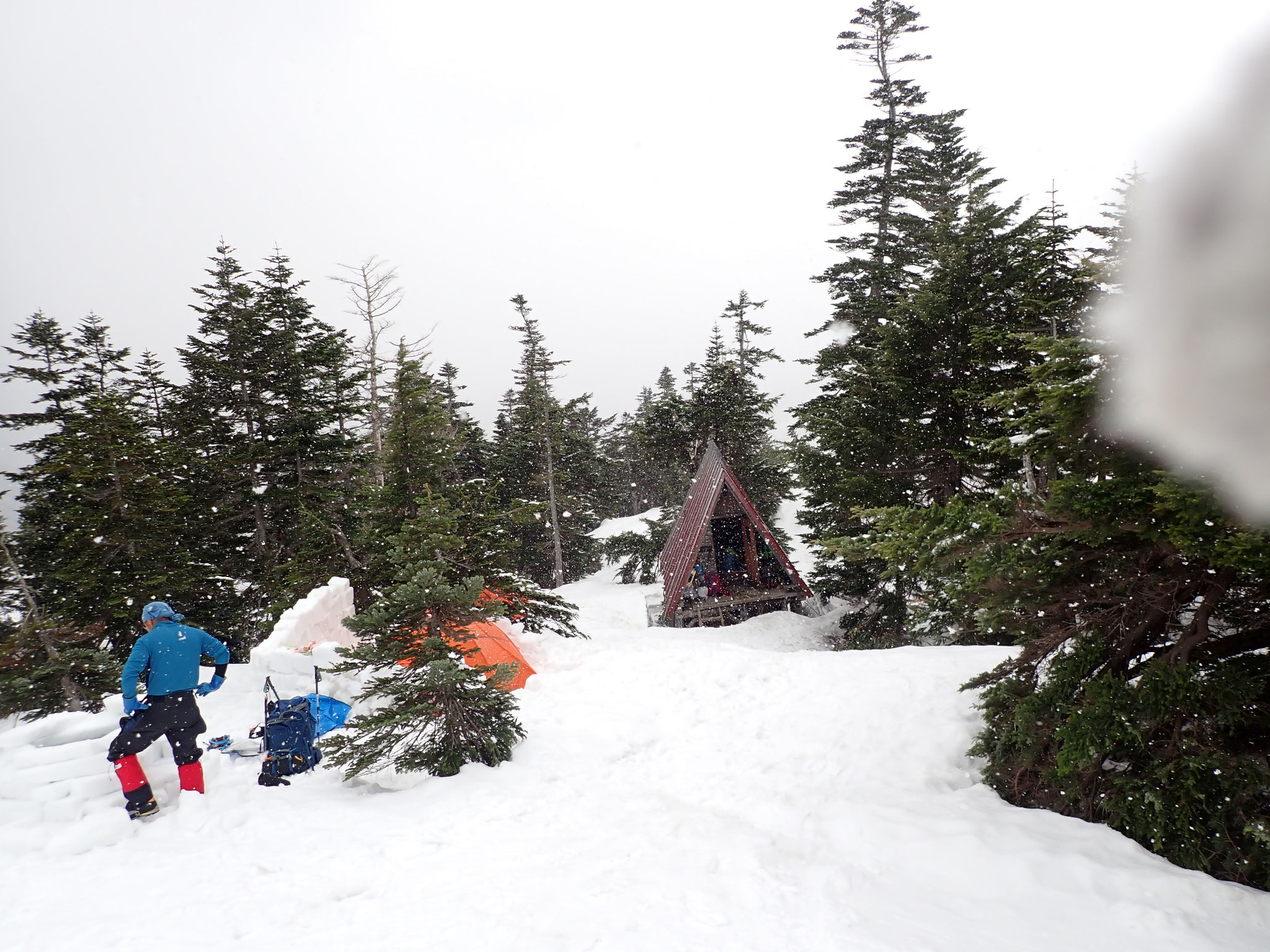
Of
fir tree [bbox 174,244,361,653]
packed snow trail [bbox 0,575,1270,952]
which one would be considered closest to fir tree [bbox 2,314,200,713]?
fir tree [bbox 174,244,361,653]

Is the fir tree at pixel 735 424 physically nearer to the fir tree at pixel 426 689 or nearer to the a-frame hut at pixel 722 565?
the a-frame hut at pixel 722 565

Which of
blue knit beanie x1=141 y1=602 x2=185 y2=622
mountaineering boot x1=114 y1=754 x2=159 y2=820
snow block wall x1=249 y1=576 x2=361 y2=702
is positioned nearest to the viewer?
mountaineering boot x1=114 y1=754 x2=159 y2=820

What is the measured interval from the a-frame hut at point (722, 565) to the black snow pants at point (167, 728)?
38.7 feet

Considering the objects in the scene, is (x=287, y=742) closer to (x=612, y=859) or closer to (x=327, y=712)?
(x=327, y=712)

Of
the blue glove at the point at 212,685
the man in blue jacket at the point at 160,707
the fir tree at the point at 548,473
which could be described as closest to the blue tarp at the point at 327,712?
the blue glove at the point at 212,685

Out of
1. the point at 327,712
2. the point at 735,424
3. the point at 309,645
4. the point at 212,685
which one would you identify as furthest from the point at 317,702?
the point at 735,424

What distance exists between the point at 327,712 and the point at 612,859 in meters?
4.70

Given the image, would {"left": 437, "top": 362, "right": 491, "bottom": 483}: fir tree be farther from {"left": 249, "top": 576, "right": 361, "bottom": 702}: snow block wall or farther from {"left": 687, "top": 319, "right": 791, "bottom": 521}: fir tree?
{"left": 249, "top": 576, "right": 361, "bottom": 702}: snow block wall

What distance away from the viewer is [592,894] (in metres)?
4.04

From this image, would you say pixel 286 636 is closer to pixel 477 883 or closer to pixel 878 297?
pixel 477 883

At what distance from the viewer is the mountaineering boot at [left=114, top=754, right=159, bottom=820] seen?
15.7ft

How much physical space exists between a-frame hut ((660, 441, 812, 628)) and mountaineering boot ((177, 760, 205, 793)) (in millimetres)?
11803

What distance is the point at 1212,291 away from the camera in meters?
1.41

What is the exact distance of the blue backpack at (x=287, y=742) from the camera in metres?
5.84
